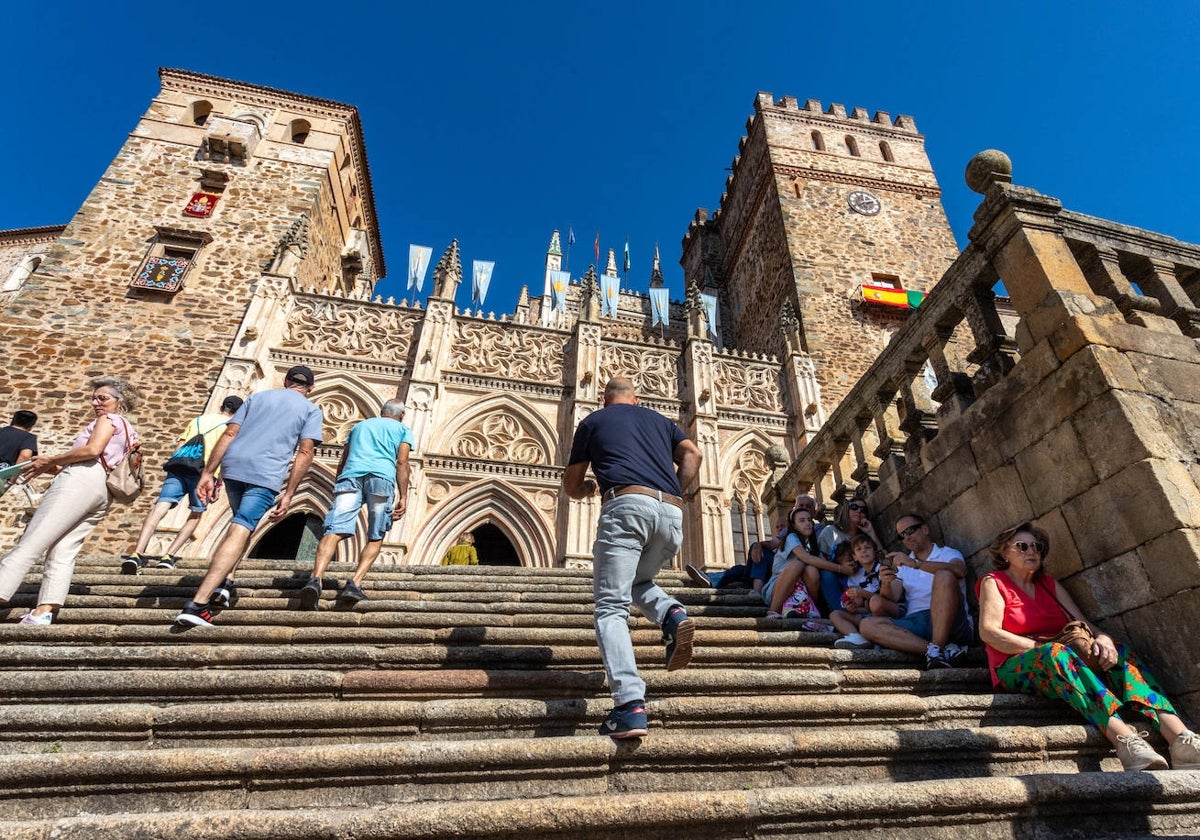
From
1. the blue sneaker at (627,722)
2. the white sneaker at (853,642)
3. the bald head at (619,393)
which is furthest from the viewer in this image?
the white sneaker at (853,642)

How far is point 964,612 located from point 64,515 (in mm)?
5972

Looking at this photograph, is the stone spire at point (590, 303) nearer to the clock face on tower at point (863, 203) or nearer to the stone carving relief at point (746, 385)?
the stone carving relief at point (746, 385)

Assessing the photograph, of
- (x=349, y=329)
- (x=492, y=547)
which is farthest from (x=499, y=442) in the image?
(x=349, y=329)

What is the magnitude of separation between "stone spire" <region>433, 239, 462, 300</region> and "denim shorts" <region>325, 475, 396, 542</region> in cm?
1009

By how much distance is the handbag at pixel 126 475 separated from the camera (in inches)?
168

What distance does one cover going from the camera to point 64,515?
3.89 meters

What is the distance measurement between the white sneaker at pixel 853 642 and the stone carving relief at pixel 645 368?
10.1 meters

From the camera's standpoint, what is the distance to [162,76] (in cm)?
1780

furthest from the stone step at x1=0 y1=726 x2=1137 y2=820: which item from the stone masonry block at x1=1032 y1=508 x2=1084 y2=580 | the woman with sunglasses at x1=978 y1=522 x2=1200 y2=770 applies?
the stone masonry block at x1=1032 y1=508 x2=1084 y2=580

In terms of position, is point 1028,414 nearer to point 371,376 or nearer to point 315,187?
point 371,376

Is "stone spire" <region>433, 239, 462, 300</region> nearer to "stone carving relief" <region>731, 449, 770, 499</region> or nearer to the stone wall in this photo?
"stone carving relief" <region>731, 449, 770, 499</region>

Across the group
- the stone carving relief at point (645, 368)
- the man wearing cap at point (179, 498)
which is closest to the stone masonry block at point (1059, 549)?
the man wearing cap at point (179, 498)

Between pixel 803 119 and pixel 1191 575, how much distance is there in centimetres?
2441

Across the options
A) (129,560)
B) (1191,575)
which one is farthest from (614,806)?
(129,560)
